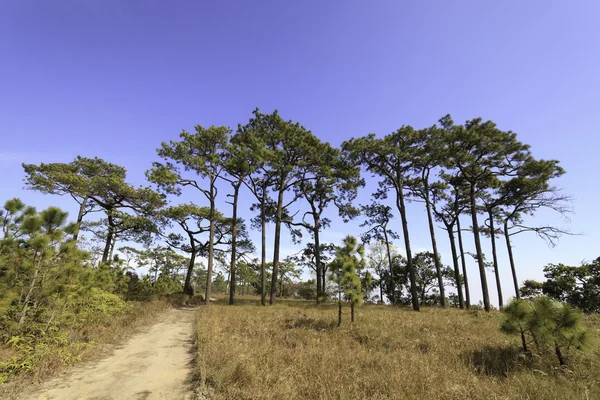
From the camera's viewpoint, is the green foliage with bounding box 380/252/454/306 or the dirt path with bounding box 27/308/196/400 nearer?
the dirt path with bounding box 27/308/196/400

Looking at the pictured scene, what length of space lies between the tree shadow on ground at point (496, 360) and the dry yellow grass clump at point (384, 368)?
0.02 meters

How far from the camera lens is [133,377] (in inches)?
222

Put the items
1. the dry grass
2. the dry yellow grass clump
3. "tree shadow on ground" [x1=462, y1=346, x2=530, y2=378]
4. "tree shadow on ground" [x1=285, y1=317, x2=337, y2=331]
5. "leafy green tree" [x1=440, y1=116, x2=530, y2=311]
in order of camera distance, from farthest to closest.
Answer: "leafy green tree" [x1=440, y1=116, x2=530, y2=311] → "tree shadow on ground" [x1=285, y1=317, x2=337, y2=331] → "tree shadow on ground" [x1=462, y1=346, x2=530, y2=378] → the dry grass → the dry yellow grass clump

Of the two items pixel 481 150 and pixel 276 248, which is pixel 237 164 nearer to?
pixel 276 248

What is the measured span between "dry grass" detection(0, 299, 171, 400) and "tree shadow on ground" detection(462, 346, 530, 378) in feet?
30.1

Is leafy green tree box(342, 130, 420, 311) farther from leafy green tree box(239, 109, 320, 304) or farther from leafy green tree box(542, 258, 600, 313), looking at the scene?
leafy green tree box(542, 258, 600, 313)

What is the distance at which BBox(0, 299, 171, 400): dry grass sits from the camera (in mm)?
4977

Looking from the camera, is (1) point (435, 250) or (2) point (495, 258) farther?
(2) point (495, 258)

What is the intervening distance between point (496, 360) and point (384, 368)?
128 inches

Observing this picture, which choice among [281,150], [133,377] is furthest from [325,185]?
[133,377]

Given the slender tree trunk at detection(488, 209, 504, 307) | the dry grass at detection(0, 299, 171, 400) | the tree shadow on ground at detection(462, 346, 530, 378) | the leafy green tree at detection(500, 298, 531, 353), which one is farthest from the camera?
the slender tree trunk at detection(488, 209, 504, 307)

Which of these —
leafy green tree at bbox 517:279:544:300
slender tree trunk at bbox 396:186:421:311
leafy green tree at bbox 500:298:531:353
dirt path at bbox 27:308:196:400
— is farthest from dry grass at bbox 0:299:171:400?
leafy green tree at bbox 517:279:544:300

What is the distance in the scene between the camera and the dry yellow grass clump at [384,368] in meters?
4.76

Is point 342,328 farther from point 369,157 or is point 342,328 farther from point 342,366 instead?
point 369,157
